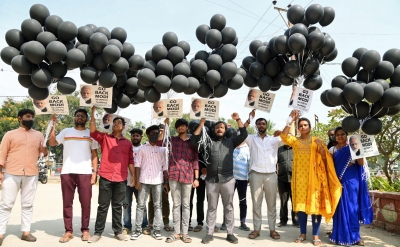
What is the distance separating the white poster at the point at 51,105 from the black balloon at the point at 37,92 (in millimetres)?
232

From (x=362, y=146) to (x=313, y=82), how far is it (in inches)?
43.7

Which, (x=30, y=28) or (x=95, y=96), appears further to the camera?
(x=95, y=96)

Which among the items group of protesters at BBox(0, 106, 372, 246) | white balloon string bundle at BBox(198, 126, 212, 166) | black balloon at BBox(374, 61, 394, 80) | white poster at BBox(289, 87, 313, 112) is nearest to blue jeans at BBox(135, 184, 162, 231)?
group of protesters at BBox(0, 106, 372, 246)

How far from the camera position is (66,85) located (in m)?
4.34

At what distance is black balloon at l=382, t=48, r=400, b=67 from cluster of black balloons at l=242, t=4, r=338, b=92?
0.69 metres

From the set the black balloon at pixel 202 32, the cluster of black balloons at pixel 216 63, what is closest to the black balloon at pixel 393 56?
the cluster of black balloons at pixel 216 63

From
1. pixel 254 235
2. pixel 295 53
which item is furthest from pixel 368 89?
pixel 254 235

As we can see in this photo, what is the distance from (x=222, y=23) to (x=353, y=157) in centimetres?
265

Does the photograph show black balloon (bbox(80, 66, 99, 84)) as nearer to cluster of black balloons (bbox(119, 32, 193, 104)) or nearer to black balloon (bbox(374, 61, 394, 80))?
cluster of black balloons (bbox(119, 32, 193, 104))

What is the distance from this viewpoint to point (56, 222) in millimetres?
5914

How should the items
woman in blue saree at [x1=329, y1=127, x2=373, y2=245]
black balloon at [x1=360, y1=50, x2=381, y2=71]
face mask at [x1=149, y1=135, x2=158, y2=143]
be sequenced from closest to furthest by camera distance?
black balloon at [x1=360, y1=50, x2=381, y2=71] → woman in blue saree at [x1=329, y1=127, x2=373, y2=245] → face mask at [x1=149, y1=135, x2=158, y2=143]

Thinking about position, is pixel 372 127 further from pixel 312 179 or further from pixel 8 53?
pixel 8 53

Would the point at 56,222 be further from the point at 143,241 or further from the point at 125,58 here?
the point at 125,58

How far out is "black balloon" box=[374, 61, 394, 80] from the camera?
166 inches
